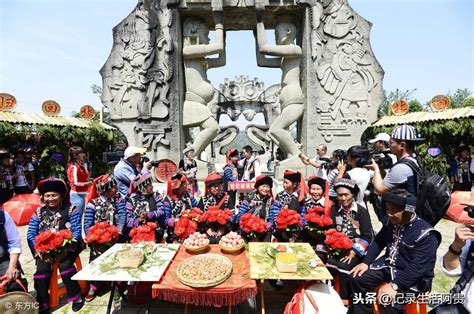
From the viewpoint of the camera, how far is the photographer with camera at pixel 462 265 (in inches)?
82.1

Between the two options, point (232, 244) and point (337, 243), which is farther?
point (232, 244)

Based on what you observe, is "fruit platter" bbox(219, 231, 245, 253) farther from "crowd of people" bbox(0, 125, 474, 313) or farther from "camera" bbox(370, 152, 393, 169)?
"camera" bbox(370, 152, 393, 169)

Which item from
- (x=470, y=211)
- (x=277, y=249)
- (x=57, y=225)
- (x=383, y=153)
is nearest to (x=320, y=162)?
(x=383, y=153)

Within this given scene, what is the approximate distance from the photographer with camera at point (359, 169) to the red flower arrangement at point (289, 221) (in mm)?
Answer: 921

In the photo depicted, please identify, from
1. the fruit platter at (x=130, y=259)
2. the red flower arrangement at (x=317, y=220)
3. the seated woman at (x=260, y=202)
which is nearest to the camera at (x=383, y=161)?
the red flower arrangement at (x=317, y=220)

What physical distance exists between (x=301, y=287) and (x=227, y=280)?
75 cm

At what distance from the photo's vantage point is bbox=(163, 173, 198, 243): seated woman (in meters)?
4.19

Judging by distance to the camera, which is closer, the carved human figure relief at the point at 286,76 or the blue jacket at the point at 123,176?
the blue jacket at the point at 123,176

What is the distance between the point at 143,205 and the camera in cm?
396

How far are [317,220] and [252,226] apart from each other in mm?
791

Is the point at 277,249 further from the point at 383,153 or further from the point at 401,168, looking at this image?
the point at 383,153

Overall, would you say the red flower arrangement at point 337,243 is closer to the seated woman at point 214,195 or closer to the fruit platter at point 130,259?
the seated woman at point 214,195

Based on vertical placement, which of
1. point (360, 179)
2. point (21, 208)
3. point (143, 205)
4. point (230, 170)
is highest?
point (360, 179)

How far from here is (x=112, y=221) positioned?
12.5 feet
